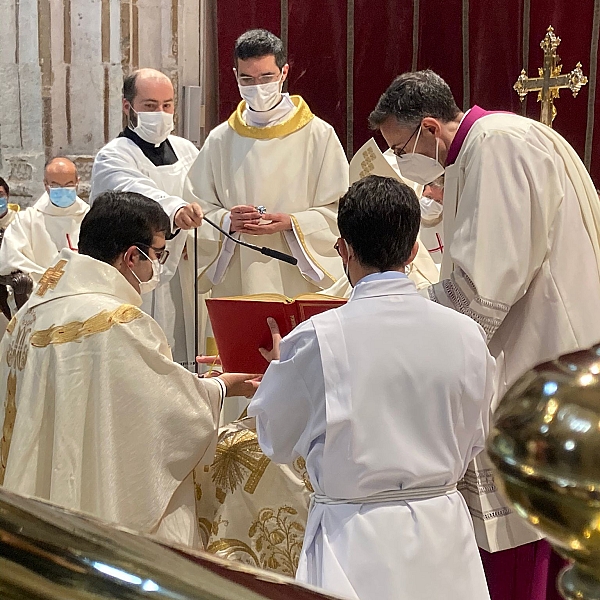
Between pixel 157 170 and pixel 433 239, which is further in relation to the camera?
pixel 157 170

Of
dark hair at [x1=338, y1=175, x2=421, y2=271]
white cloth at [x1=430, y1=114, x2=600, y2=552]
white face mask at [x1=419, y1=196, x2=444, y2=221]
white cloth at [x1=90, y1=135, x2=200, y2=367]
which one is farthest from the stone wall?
dark hair at [x1=338, y1=175, x2=421, y2=271]

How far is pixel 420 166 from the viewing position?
3088 mm

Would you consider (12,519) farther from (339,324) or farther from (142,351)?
(142,351)

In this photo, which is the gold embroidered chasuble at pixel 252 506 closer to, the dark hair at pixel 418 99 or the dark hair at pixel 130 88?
the dark hair at pixel 418 99

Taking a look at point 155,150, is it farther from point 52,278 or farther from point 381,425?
point 381,425

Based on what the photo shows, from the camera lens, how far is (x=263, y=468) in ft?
9.45

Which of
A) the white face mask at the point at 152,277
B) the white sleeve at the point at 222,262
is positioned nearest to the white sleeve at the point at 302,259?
the white sleeve at the point at 222,262

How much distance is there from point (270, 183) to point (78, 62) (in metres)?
2.40

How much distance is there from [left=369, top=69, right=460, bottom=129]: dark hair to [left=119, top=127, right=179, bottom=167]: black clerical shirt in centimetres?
255

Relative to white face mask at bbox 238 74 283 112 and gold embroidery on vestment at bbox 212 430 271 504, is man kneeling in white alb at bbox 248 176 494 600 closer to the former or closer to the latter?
gold embroidery on vestment at bbox 212 430 271 504

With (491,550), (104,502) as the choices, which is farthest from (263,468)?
(491,550)

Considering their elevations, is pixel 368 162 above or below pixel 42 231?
above

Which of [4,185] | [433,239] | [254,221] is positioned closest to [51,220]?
[4,185]

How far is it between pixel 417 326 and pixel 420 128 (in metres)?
1.05
